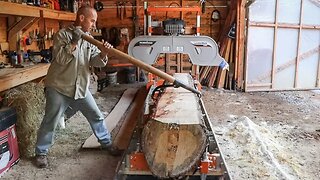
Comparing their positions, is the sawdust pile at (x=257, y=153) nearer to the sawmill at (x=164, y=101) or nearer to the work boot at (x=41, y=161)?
the sawmill at (x=164, y=101)

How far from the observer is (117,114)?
486 centimetres

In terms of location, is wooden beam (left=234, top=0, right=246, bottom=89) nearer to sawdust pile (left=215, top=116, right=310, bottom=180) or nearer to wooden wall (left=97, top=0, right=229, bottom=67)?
wooden wall (left=97, top=0, right=229, bottom=67)

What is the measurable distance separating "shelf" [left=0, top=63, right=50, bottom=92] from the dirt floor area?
0.74 m

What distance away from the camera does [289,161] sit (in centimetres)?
320

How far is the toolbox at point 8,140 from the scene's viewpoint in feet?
9.45

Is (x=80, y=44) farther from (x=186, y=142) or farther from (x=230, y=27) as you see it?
(x=230, y=27)

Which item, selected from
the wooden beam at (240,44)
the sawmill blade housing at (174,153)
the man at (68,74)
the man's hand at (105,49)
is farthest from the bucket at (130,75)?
the sawmill blade housing at (174,153)

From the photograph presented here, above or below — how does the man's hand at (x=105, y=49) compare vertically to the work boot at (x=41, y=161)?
above

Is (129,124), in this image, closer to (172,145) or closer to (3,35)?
(3,35)

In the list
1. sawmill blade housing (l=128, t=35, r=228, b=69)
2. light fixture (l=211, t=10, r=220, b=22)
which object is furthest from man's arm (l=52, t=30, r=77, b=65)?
light fixture (l=211, t=10, r=220, b=22)

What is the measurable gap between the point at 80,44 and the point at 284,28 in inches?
202

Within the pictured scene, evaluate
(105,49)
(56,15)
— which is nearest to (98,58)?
(105,49)

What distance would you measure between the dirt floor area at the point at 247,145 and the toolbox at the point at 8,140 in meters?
0.07

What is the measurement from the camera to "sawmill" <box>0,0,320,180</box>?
8.59 ft
